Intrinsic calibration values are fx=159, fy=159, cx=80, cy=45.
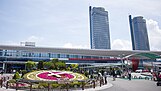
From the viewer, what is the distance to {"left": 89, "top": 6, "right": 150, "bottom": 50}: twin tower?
158 m

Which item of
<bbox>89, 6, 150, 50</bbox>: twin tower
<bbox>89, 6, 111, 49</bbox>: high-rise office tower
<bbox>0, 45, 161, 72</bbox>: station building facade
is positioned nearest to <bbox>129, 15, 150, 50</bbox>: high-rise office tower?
<bbox>89, 6, 150, 50</bbox>: twin tower

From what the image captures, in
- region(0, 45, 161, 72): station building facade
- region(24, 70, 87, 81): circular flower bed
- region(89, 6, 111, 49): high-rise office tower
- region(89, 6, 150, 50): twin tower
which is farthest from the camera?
region(89, 6, 150, 50): twin tower

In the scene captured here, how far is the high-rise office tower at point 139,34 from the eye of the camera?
18075 cm

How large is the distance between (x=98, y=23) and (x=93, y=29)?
9.46m

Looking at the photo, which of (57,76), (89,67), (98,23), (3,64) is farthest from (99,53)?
(98,23)

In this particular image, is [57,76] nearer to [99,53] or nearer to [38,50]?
[38,50]

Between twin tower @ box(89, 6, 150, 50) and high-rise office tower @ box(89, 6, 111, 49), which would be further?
twin tower @ box(89, 6, 150, 50)

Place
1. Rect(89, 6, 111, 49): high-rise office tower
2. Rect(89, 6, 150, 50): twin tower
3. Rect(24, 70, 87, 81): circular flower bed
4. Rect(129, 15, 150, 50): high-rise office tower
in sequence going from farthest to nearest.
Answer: Rect(129, 15, 150, 50): high-rise office tower → Rect(89, 6, 150, 50): twin tower → Rect(89, 6, 111, 49): high-rise office tower → Rect(24, 70, 87, 81): circular flower bed

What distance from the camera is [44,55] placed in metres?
77.2

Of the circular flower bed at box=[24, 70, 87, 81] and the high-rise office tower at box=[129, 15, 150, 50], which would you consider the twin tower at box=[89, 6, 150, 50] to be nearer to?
the high-rise office tower at box=[129, 15, 150, 50]

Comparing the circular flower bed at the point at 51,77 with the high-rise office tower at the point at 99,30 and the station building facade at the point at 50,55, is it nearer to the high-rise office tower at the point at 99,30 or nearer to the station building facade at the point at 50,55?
the station building facade at the point at 50,55

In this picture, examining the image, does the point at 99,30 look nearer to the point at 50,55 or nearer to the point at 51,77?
the point at 50,55

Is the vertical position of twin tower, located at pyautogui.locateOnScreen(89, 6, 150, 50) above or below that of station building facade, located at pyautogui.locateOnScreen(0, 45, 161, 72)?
above

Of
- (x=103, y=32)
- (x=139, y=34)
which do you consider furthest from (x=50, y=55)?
(x=139, y=34)
